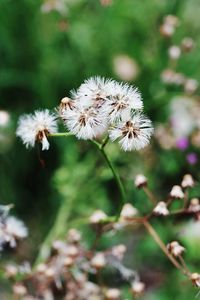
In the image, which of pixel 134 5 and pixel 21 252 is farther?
pixel 134 5

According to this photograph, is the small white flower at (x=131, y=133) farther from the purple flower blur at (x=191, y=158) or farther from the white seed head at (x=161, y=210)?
the purple flower blur at (x=191, y=158)

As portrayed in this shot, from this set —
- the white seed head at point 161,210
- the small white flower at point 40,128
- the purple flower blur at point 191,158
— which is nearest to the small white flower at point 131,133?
the small white flower at point 40,128

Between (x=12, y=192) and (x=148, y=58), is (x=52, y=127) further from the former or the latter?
(x=148, y=58)

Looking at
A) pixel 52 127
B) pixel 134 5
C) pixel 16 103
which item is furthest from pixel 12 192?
pixel 52 127

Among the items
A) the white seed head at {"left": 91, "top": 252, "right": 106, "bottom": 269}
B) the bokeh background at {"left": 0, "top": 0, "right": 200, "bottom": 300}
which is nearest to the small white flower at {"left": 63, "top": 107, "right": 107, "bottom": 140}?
the white seed head at {"left": 91, "top": 252, "right": 106, "bottom": 269}

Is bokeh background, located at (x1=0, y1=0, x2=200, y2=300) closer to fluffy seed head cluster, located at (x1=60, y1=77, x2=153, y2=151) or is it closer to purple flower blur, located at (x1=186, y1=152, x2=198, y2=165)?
purple flower blur, located at (x1=186, y1=152, x2=198, y2=165)

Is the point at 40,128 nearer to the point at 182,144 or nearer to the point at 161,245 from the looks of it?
the point at 161,245
